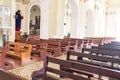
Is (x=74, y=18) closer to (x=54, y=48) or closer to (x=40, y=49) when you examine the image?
(x=54, y=48)

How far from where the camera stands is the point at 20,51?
17.1ft

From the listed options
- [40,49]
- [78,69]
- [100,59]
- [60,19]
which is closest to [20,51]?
[40,49]

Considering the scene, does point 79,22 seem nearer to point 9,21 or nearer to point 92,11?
point 92,11

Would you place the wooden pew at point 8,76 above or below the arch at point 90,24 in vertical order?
below

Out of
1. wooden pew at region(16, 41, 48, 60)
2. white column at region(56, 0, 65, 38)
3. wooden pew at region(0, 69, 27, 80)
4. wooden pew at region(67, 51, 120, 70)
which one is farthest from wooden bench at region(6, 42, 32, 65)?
white column at region(56, 0, 65, 38)

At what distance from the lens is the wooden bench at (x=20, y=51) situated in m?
4.73

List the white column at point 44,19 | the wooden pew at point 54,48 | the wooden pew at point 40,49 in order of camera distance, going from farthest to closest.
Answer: the white column at point 44,19 → the wooden pew at point 54,48 → the wooden pew at point 40,49

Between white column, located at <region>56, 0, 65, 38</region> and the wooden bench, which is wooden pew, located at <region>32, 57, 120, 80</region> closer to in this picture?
the wooden bench

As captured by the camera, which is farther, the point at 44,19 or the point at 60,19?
the point at 60,19

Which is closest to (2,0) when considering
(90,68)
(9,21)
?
(9,21)

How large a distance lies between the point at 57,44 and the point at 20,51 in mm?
1754

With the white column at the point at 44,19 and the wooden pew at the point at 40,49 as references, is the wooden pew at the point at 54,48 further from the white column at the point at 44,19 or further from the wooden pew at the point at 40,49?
the white column at the point at 44,19

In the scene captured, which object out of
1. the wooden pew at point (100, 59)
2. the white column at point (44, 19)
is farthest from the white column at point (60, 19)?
the wooden pew at point (100, 59)

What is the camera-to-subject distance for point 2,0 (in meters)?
6.66
